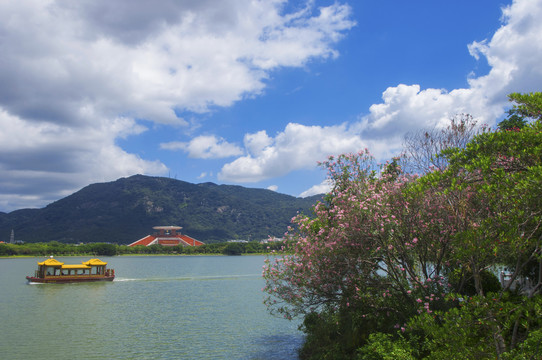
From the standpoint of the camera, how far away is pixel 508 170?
430 inches

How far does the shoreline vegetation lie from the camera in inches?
4968

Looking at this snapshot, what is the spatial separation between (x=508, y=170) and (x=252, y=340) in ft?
58.0

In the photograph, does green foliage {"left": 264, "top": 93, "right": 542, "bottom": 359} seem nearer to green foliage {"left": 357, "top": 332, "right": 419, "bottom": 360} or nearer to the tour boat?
green foliage {"left": 357, "top": 332, "right": 419, "bottom": 360}

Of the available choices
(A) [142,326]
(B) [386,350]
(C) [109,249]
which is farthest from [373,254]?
(C) [109,249]

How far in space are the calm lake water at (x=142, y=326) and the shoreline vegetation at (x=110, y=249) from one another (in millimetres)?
89617

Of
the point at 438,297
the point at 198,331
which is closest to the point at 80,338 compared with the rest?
the point at 198,331

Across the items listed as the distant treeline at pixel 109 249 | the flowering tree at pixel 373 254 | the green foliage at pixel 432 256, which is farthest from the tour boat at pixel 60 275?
the distant treeline at pixel 109 249

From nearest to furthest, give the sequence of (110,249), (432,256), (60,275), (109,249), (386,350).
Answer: (386,350) → (432,256) → (60,275) → (109,249) → (110,249)

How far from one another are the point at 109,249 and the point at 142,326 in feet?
398

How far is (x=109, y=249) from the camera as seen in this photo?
458 feet

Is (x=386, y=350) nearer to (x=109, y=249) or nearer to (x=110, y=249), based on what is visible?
(x=109, y=249)

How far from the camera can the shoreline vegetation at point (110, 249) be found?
414ft

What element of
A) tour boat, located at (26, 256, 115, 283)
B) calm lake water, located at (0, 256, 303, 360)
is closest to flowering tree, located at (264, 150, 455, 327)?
calm lake water, located at (0, 256, 303, 360)

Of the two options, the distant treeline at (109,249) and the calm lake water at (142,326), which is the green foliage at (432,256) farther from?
the distant treeline at (109,249)
